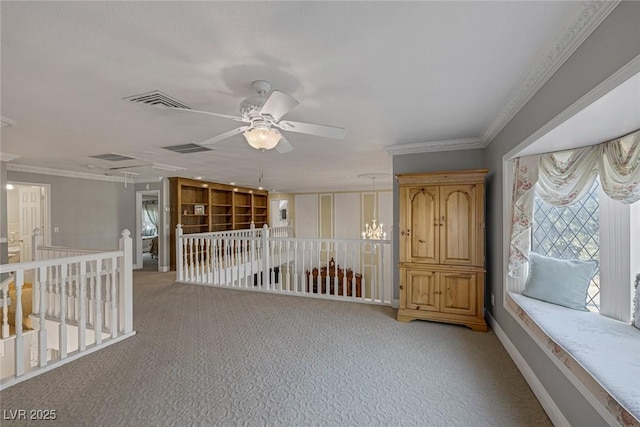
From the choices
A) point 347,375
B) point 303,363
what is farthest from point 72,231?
point 347,375

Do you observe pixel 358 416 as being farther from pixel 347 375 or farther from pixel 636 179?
pixel 636 179

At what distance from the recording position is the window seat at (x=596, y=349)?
125cm

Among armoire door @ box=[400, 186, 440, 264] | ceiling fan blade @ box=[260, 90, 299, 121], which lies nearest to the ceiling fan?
ceiling fan blade @ box=[260, 90, 299, 121]

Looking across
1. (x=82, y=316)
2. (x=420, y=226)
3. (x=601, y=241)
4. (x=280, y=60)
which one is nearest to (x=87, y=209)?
(x=82, y=316)

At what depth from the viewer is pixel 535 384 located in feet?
6.76

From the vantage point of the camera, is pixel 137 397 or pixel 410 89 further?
pixel 410 89

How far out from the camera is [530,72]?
1.86m

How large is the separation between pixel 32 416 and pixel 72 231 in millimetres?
5216

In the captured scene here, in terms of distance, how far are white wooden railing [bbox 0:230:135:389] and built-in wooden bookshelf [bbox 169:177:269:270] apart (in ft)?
9.89

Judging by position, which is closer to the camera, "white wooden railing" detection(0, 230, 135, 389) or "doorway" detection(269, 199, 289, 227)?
"white wooden railing" detection(0, 230, 135, 389)

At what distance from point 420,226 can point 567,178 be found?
141 centimetres

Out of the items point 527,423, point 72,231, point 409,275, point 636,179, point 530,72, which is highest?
point 530,72

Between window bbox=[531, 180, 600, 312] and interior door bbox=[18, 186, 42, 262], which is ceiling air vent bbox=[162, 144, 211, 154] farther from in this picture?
window bbox=[531, 180, 600, 312]

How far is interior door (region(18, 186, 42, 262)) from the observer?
5.66m
